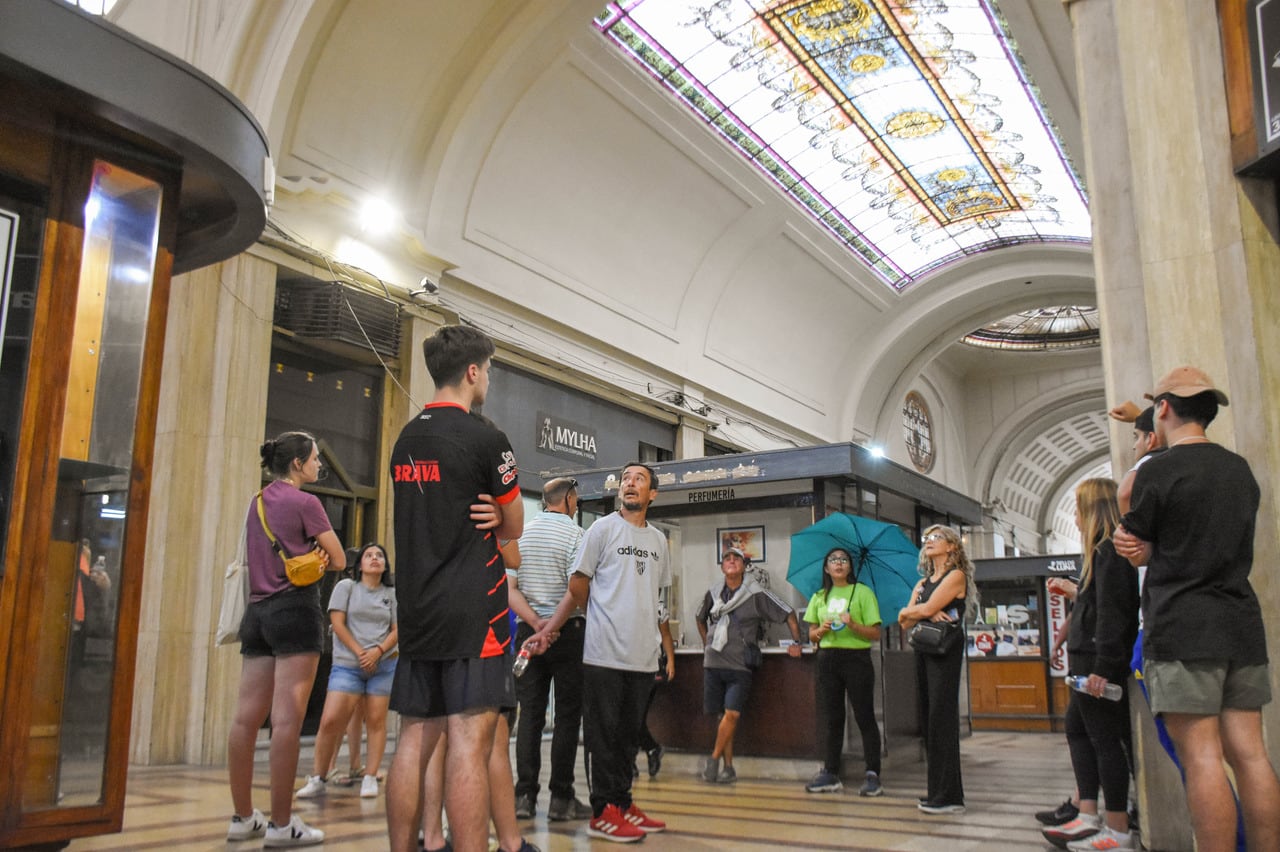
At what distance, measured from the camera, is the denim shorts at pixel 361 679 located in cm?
611

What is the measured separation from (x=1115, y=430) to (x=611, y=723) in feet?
8.58

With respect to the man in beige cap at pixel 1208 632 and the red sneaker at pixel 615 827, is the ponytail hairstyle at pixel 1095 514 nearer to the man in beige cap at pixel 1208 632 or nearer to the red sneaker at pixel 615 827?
the man in beige cap at pixel 1208 632

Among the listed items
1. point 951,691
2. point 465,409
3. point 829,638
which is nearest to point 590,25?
point 829,638

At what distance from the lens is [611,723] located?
183 inches

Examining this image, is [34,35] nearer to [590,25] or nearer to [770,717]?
[770,717]

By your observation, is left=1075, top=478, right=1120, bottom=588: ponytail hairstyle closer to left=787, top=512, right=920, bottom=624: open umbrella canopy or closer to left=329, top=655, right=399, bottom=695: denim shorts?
left=787, top=512, right=920, bottom=624: open umbrella canopy

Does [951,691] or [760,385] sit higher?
[760,385]

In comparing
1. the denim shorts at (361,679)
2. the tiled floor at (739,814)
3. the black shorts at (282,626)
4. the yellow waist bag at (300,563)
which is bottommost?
the tiled floor at (739,814)

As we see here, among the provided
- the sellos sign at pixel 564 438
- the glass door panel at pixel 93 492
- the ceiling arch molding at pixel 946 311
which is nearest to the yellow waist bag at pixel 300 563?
the glass door panel at pixel 93 492

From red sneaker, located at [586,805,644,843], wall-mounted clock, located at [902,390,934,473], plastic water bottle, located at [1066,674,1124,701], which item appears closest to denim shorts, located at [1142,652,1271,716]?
plastic water bottle, located at [1066,674,1124,701]

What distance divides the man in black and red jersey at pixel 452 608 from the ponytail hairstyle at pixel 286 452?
1454mm

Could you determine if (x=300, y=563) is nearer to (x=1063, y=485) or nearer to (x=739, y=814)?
(x=739, y=814)

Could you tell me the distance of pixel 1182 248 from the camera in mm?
4500

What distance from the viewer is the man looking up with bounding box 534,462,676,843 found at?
4625mm
